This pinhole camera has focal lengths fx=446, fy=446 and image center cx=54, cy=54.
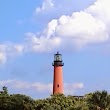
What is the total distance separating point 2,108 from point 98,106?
40.9 meters

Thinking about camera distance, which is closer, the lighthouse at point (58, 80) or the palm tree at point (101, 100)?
the palm tree at point (101, 100)

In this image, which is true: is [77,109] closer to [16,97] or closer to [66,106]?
[66,106]

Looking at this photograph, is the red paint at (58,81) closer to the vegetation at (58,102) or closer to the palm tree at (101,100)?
the vegetation at (58,102)

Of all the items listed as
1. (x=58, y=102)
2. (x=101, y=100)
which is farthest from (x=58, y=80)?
(x=101, y=100)

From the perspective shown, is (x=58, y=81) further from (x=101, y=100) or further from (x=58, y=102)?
(x=101, y=100)

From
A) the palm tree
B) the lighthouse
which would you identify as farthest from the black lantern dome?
the palm tree

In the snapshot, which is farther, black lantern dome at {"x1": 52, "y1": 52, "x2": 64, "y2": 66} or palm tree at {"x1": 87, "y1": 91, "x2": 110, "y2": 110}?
black lantern dome at {"x1": 52, "y1": 52, "x2": 64, "y2": 66}

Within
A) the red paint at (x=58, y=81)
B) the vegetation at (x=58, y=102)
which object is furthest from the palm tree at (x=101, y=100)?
the red paint at (x=58, y=81)

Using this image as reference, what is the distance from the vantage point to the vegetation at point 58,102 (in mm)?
57469

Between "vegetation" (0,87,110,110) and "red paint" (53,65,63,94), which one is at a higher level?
"red paint" (53,65,63,94)

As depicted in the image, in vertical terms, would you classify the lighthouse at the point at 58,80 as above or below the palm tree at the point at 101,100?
above

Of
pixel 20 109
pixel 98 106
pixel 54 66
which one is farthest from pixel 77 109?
pixel 54 66

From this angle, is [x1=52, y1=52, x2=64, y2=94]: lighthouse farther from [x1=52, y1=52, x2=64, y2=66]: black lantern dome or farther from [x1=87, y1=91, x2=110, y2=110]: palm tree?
[x1=87, y1=91, x2=110, y2=110]: palm tree

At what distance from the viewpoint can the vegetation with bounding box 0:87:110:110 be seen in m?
57.5
